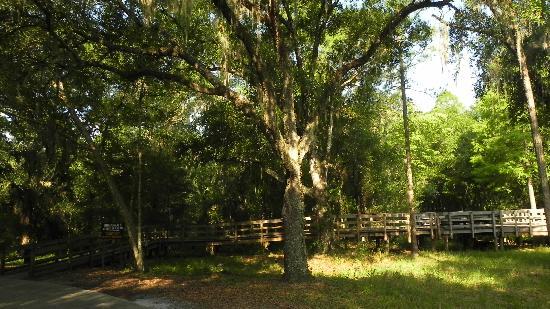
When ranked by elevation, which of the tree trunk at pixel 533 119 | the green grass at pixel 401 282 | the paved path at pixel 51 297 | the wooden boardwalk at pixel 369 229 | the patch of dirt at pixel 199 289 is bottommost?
the green grass at pixel 401 282

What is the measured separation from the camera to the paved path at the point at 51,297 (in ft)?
34.1

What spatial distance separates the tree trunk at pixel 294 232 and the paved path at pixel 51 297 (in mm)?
4740

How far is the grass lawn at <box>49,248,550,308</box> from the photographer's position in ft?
35.1

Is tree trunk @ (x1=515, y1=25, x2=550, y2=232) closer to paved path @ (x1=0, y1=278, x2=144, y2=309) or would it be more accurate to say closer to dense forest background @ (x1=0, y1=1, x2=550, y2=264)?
dense forest background @ (x1=0, y1=1, x2=550, y2=264)

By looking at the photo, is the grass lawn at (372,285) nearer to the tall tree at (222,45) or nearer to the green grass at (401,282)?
the green grass at (401,282)

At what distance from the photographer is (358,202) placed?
32.1 m

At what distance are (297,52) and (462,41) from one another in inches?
288

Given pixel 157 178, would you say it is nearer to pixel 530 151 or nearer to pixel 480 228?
pixel 480 228

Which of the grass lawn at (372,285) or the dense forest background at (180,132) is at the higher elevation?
the dense forest background at (180,132)

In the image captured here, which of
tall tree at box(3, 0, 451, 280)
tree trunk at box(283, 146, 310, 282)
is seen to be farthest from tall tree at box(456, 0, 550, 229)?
tree trunk at box(283, 146, 310, 282)

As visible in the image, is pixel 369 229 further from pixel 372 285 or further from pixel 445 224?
pixel 372 285

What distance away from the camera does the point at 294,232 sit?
43.9 feet

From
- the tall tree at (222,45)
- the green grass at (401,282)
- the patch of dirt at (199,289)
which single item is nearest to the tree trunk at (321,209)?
the green grass at (401,282)

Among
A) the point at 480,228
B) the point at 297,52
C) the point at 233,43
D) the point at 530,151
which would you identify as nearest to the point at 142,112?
the point at 233,43
